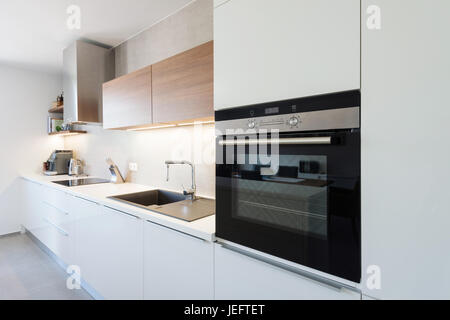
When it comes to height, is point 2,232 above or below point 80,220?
below

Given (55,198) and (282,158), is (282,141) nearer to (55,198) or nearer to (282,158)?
(282,158)

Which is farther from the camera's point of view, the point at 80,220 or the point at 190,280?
the point at 80,220

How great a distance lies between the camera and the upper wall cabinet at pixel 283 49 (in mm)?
760

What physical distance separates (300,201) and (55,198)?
2592 mm

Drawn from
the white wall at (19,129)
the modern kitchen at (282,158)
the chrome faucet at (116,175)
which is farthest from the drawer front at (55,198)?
the white wall at (19,129)

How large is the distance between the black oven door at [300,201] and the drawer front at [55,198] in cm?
193

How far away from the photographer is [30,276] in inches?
93.9

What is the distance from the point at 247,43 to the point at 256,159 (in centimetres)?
48

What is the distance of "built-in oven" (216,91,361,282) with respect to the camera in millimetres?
760

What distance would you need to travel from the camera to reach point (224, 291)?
106 centimetres
